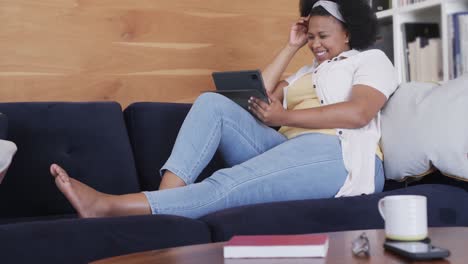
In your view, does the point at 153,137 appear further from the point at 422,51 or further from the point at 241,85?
the point at 422,51

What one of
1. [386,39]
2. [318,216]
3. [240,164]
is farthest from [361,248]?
[386,39]

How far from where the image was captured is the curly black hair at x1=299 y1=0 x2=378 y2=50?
7.52 ft

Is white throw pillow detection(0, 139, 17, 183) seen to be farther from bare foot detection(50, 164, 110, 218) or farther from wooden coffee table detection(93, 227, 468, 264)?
wooden coffee table detection(93, 227, 468, 264)

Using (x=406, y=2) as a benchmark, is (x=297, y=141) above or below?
below

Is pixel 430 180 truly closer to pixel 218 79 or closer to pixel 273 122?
pixel 273 122

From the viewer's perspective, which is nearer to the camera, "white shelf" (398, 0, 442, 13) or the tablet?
the tablet

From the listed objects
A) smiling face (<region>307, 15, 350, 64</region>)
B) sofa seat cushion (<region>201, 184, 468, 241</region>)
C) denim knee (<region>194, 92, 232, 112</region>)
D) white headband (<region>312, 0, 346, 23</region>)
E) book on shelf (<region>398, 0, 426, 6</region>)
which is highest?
white headband (<region>312, 0, 346, 23</region>)

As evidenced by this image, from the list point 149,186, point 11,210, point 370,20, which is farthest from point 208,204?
point 370,20

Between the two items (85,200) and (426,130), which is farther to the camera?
(426,130)

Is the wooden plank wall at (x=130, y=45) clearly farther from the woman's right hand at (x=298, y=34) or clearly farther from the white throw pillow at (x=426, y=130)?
the white throw pillow at (x=426, y=130)

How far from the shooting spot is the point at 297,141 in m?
2.03

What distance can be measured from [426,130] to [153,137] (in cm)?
87

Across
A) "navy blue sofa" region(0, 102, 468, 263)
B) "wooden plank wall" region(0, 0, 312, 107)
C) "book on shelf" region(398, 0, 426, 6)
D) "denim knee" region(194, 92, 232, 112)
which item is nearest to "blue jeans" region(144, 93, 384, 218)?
"denim knee" region(194, 92, 232, 112)

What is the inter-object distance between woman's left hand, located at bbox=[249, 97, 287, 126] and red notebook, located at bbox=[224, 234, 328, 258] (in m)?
0.92
